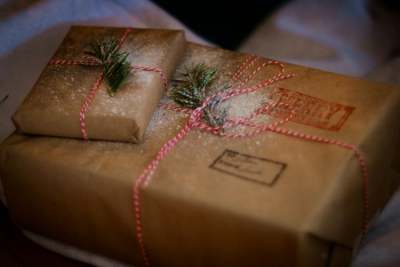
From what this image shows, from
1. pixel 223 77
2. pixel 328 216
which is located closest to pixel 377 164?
pixel 328 216

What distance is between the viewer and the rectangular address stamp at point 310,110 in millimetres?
764

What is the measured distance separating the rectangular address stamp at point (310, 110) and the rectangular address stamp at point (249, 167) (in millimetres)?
92

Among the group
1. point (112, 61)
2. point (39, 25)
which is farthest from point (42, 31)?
point (112, 61)

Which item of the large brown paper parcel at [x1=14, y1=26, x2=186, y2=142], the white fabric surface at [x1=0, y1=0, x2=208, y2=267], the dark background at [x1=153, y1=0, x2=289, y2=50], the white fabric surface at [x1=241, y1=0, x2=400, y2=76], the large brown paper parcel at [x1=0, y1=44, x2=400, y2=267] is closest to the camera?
the large brown paper parcel at [x1=0, y1=44, x2=400, y2=267]

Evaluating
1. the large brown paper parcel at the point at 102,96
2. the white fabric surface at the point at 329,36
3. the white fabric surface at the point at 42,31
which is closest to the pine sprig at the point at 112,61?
the large brown paper parcel at the point at 102,96

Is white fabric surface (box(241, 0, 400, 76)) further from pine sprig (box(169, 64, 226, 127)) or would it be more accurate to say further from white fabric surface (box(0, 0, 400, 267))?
pine sprig (box(169, 64, 226, 127))

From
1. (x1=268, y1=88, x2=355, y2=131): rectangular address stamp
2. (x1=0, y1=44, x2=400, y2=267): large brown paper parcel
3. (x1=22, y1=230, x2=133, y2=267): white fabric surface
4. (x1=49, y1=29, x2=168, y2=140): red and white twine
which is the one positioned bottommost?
(x1=22, y1=230, x2=133, y2=267): white fabric surface

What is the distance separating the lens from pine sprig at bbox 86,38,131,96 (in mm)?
812

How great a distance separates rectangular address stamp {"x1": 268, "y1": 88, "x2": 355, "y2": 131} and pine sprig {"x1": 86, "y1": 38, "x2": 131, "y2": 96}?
0.23 metres

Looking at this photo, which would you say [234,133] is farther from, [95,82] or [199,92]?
[95,82]

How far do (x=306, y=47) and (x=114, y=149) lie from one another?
0.58 meters

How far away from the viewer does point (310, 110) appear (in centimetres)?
79

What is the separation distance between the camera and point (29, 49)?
1.02 meters

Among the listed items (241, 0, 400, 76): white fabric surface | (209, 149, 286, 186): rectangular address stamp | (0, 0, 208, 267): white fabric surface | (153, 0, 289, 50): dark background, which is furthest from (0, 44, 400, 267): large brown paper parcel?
(153, 0, 289, 50): dark background
